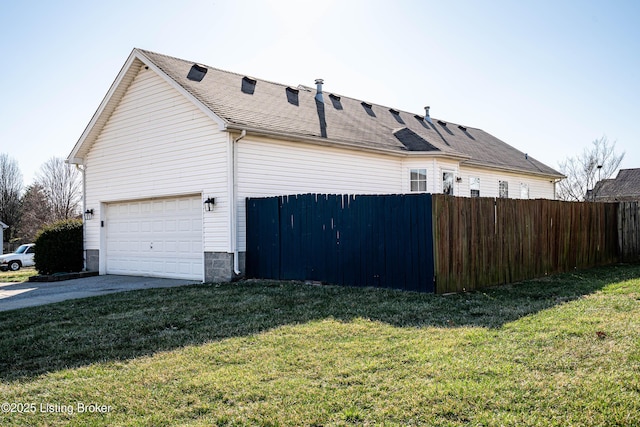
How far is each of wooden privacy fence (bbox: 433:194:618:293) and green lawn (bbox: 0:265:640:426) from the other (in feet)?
3.66

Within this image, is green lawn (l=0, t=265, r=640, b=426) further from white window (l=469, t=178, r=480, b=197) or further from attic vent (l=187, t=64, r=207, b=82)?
white window (l=469, t=178, r=480, b=197)

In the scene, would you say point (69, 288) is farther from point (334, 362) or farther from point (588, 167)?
point (588, 167)

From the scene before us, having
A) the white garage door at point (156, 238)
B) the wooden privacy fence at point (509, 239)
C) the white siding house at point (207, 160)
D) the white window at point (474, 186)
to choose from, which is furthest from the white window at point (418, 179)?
the white garage door at point (156, 238)

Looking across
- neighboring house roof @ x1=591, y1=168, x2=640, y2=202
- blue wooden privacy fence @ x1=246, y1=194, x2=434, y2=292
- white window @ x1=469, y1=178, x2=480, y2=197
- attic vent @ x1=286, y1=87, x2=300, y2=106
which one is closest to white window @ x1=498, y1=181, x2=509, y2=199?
white window @ x1=469, y1=178, x2=480, y2=197

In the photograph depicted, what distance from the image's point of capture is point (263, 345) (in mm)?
5848

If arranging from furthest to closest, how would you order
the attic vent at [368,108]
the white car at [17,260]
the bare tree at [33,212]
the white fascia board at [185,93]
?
the bare tree at [33,212], the white car at [17,260], the attic vent at [368,108], the white fascia board at [185,93]

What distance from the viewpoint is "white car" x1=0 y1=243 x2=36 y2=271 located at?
81.7 ft

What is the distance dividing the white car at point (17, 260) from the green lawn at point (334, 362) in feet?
62.5

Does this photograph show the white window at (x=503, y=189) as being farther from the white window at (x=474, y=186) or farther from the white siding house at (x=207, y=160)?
the white siding house at (x=207, y=160)

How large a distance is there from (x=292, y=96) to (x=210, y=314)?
10.3 metres

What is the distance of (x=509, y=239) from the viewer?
35.1 ft

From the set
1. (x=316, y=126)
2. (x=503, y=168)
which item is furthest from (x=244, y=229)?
(x=503, y=168)

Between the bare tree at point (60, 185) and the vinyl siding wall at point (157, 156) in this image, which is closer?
the vinyl siding wall at point (157, 156)

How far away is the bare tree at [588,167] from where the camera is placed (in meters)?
35.7
